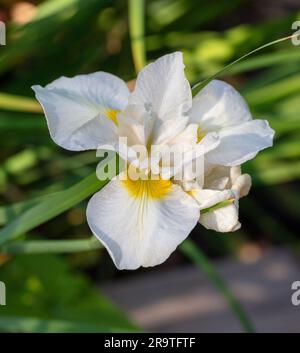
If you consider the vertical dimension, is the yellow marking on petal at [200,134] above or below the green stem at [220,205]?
above

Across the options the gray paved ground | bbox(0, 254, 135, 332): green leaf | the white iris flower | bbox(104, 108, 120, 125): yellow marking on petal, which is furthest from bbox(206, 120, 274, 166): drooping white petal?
the gray paved ground

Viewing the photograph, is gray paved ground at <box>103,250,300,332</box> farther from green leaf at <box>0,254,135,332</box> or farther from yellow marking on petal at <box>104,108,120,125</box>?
yellow marking on petal at <box>104,108,120,125</box>

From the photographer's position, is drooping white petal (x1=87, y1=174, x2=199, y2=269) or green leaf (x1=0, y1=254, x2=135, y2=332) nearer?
drooping white petal (x1=87, y1=174, x2=199, y2=269)

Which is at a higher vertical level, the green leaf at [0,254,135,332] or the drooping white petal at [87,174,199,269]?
the green leaf at [0,254,135,332]

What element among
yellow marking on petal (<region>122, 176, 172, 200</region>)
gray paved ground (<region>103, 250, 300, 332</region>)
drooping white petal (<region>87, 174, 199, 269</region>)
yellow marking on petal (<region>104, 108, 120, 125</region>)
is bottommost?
drooping white petal (<region>87, 174, 199, 269</region>)

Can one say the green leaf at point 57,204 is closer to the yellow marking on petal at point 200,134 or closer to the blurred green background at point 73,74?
the yellow marking on petal at point 200,134

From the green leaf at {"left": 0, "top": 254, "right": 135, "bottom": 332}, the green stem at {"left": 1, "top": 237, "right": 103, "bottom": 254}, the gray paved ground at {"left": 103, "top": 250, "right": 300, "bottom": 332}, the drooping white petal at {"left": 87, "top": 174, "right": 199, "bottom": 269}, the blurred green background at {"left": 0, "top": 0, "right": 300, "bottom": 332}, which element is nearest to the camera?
the drooping white petal at {"left": 87, "top": 174, "right": 199, "bottom": 269}

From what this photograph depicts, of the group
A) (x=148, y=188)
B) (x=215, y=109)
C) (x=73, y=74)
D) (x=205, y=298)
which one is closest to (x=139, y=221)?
(x=148, y=188)

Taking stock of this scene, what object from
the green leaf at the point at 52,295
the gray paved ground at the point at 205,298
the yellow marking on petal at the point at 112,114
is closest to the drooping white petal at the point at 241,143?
the yellow marking on petal at the point at 112,114
